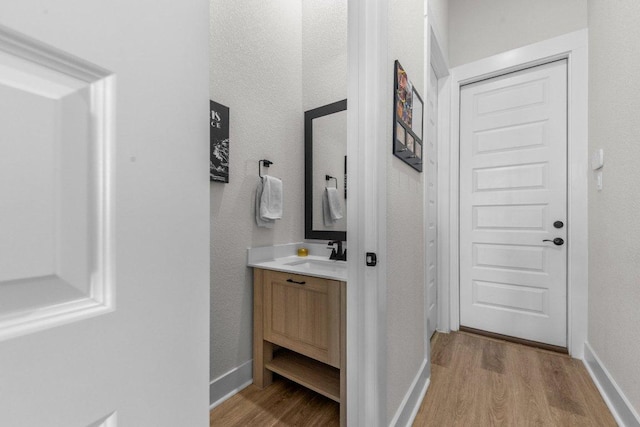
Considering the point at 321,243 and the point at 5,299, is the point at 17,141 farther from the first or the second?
the point at 321,243

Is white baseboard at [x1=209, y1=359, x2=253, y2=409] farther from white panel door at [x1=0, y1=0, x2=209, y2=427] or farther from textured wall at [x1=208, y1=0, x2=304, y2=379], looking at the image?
white panel door at [x1=0, y1=0, x2=209, y2=427]

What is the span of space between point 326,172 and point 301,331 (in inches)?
45.6

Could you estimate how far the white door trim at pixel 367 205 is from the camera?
113 centimetres

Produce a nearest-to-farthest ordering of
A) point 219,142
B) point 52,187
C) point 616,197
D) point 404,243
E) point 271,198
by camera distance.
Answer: point 52,187, point 404,243, point 616,197, point 219,142, point 271,198

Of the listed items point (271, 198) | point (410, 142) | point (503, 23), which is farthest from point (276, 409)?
point (503, 23)

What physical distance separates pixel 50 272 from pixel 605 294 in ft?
8.00

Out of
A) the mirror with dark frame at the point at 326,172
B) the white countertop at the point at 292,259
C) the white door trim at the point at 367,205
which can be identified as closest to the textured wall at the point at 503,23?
the mirror with dark frame at the point at 326,172

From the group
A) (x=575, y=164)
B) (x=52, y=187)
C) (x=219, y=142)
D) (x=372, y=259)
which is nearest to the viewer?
(x=52, y=187)

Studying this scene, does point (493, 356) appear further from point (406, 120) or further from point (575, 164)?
point (406, 120)

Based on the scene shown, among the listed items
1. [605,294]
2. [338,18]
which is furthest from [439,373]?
[338,18]

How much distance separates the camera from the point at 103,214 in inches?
12.0

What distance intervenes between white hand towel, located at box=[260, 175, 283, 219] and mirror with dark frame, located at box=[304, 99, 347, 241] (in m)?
0.33

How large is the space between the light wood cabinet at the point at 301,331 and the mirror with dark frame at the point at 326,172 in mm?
623

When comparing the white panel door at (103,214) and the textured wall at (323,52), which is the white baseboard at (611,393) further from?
the textured wall at (323,52)
